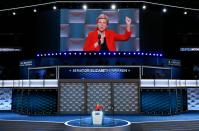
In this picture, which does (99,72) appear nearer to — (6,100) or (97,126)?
(97,126)

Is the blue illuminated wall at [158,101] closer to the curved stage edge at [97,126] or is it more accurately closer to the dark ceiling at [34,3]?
the curved stage edge at [97,126]

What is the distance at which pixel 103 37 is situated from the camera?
23.7 meters

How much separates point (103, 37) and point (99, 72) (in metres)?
2.84

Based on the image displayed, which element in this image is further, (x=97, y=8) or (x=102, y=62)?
(x=97, y=8)

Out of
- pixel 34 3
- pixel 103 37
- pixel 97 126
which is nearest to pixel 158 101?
pixel 103 37

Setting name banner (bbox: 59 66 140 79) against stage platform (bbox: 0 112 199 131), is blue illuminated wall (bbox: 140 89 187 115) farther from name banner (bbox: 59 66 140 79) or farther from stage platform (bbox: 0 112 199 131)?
stage platform (bbox: 0 112 199 131)

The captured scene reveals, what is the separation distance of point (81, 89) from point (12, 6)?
32.5 feet

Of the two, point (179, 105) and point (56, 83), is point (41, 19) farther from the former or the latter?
point (179, 105)

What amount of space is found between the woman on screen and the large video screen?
0.23 m

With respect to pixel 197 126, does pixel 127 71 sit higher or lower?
higher

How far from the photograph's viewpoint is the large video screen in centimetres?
2375

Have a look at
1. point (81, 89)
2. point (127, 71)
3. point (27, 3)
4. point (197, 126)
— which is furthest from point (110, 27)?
point (197, 126)

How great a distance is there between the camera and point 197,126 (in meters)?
18.5

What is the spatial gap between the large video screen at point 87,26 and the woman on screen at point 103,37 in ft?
0.76
